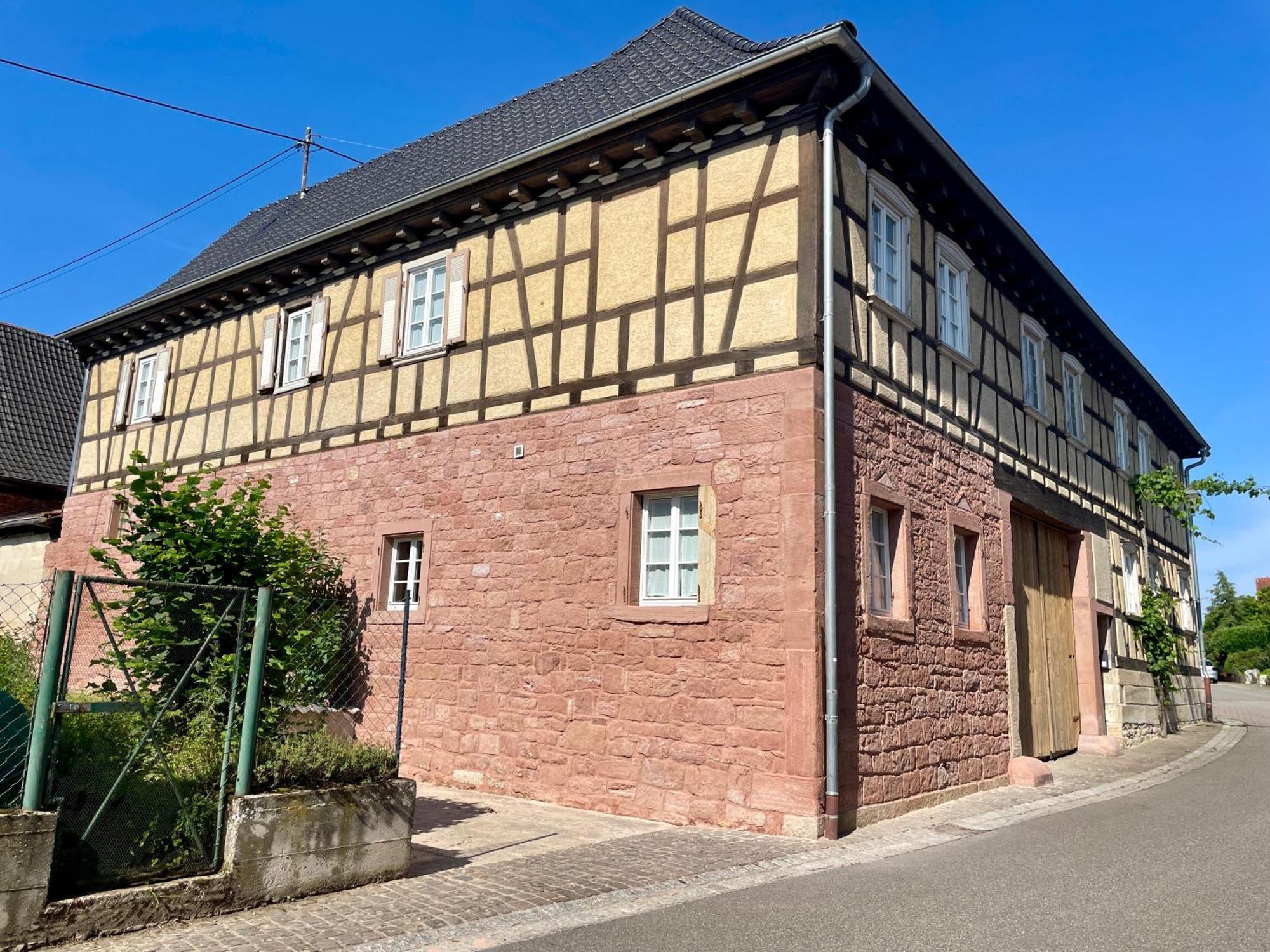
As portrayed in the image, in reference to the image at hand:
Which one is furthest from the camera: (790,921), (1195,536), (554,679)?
(1195,536)

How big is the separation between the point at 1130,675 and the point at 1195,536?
804 centimetres

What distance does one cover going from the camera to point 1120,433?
683 inches

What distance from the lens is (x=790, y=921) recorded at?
499cm

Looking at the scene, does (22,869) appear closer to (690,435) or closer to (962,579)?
(690,435)

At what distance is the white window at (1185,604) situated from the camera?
1975cm

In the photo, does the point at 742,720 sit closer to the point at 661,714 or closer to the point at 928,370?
the point at 661,714

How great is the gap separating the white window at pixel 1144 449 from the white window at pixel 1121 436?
93 centimetres

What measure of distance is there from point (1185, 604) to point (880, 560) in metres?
14.6

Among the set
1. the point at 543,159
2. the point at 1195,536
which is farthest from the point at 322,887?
the point at 1195,536

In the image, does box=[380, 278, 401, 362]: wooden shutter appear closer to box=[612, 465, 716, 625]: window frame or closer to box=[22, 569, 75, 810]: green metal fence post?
box=[612, 465, 716, 625]: window frame

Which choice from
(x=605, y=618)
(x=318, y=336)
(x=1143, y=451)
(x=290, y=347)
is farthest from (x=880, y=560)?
(x=1143, y=451)

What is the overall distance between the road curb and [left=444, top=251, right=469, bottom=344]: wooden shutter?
629cm

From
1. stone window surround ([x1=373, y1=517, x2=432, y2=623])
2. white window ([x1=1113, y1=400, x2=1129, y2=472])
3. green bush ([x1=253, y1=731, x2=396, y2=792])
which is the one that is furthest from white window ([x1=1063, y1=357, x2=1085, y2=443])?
green bush ([x1=253, y1=731, x2=396, y2=792])

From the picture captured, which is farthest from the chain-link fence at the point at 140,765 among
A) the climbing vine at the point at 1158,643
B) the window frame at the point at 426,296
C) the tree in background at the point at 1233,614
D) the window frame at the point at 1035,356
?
the tree in background at the point at 1233,614
